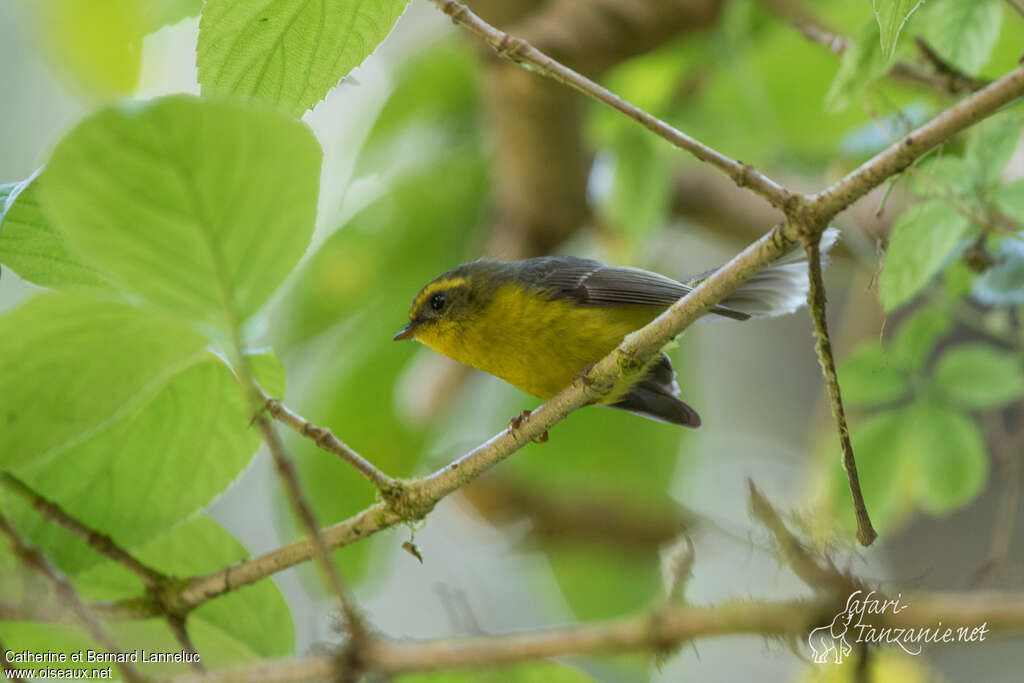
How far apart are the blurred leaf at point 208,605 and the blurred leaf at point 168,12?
0.93 meters

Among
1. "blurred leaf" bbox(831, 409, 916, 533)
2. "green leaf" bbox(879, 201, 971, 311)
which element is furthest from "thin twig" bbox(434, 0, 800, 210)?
"blurred leaf" bbox(831, 409, 916, 533)

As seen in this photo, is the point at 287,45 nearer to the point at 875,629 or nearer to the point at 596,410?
the point at 875,629

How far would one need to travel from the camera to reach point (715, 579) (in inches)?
182

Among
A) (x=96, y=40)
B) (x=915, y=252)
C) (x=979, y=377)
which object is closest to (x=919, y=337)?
(x=979, y=377)

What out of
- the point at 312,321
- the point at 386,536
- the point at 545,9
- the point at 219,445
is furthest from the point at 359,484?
the point at 545,9

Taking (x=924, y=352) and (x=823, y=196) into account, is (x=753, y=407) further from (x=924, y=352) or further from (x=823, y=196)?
(x=823, y=196)

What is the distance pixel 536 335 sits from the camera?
2.59m

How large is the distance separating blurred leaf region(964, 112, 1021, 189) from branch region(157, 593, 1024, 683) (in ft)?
3.46

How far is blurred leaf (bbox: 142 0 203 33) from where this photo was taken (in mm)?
1730

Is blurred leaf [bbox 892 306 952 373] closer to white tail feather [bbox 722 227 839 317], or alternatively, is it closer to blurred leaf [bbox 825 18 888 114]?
white tail feather [bbox 722 227 839 317]

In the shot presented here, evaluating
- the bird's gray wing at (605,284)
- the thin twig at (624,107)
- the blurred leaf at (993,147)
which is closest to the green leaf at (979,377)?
the bird's gray wing at (605,284)

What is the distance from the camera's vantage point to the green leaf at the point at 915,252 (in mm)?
1574

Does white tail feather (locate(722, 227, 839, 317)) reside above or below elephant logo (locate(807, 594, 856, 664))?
above

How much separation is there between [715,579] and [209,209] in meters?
4.09
